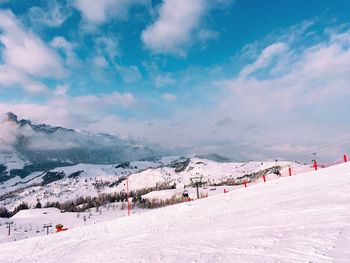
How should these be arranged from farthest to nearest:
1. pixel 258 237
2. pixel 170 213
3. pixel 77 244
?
pixel 170 213 → pixel 77 244 → pixel 258 237

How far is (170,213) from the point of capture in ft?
97.2

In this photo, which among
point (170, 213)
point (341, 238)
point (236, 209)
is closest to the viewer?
point (341, 238)

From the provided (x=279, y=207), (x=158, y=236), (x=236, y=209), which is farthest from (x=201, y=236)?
(x=236, y=209)

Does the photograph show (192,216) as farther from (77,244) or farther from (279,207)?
(77,244)

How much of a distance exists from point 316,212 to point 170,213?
14.8 meters

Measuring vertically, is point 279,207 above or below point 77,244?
above

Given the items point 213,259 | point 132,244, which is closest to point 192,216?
point 132,244

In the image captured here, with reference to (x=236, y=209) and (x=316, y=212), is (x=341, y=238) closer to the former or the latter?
(x=316, y=212)

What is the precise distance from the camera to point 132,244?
59.8ft

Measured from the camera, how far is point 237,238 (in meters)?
15.2

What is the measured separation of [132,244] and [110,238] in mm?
4387

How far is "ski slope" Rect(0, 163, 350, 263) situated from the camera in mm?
11898

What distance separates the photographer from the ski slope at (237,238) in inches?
468

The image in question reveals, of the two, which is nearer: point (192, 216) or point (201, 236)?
point (201, 236)
